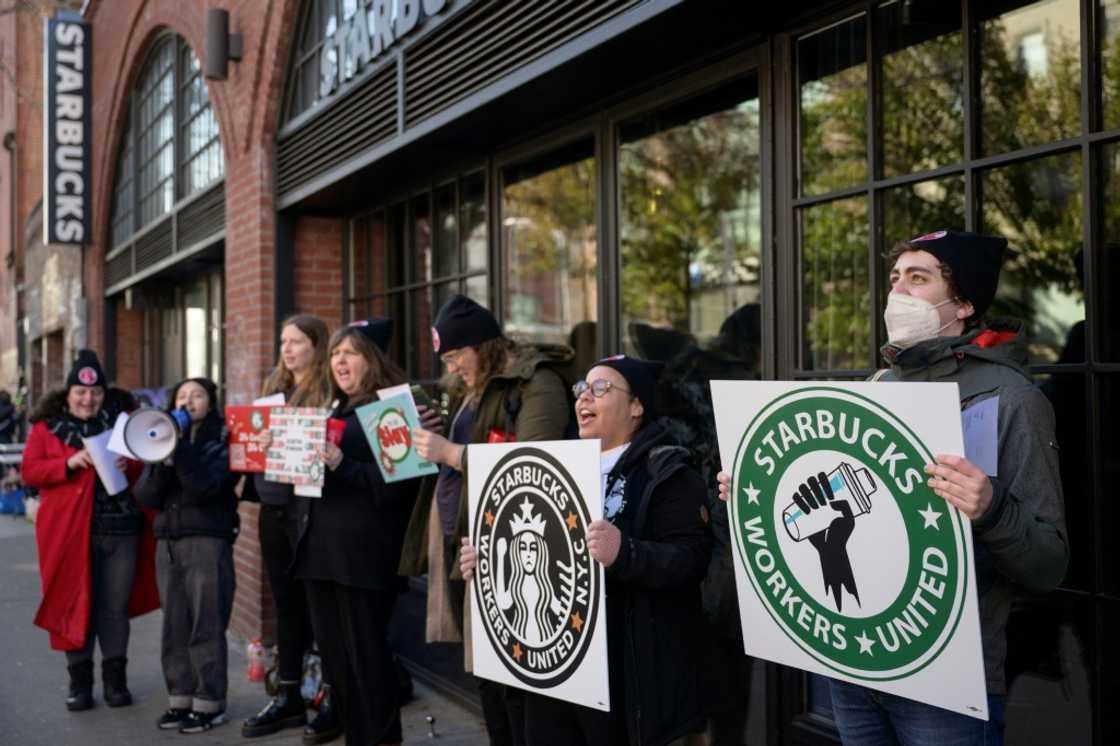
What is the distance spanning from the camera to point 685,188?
7.44m

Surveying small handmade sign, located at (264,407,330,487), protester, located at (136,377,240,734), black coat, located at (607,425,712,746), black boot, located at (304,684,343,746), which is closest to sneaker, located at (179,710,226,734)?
protester, located at (136,377,240,734)

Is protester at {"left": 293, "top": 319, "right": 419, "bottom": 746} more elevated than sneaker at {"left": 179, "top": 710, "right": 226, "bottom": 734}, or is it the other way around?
protester at {"left": 293, "top": 319, "right": 419, "bottom": 746}

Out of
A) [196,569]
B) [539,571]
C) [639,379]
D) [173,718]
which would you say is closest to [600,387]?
[639,379]

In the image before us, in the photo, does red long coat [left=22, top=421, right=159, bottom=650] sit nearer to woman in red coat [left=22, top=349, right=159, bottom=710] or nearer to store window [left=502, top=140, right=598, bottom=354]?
woman in red coat [left=22, top=349, right=159, bottom=710]

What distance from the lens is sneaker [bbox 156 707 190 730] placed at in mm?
5531

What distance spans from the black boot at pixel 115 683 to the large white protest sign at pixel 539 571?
340 centimetres

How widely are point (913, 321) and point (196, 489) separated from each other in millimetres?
3915

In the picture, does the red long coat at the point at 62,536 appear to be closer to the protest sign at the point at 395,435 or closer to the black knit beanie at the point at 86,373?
the black knit beanie at the point at 86,373

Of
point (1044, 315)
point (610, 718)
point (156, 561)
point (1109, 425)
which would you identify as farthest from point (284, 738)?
point (1044, 315)

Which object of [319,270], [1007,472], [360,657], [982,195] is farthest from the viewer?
[319,270]

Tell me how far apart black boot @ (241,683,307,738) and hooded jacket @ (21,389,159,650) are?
1.16 meters

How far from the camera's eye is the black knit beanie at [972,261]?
7.79ft

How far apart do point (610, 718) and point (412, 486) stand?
5.71ft

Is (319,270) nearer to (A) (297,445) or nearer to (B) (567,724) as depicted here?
(A) (297,445)
